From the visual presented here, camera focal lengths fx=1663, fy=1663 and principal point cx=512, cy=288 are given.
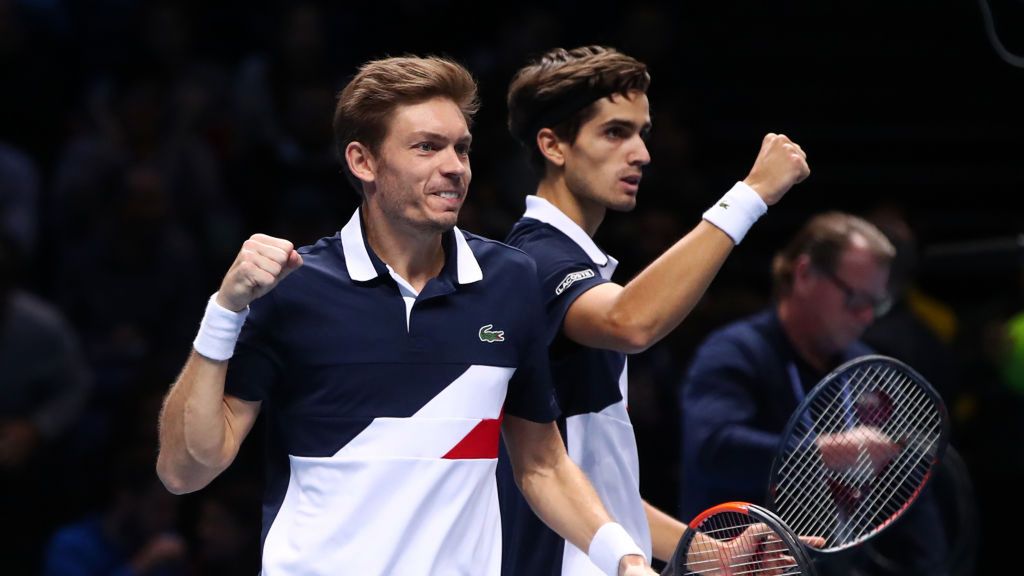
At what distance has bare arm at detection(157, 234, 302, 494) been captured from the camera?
317cm

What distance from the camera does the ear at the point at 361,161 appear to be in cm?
361

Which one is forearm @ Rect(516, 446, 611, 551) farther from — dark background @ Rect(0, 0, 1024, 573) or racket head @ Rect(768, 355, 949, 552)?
dark background @ Rect(0, 0, 1024, 573)

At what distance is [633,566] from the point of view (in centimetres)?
352

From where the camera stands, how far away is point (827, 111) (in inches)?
402

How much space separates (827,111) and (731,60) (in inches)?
27.7

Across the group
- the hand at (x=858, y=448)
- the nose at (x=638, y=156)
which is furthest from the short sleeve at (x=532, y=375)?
the hand at (x=858, y=448)

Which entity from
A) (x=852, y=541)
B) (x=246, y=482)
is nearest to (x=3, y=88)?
(x=246, y=482)

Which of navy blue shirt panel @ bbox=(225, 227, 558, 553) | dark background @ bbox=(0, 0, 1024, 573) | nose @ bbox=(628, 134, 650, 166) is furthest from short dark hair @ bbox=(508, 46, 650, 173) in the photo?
dark background @ bbox=(0, 0, 1024, 573)

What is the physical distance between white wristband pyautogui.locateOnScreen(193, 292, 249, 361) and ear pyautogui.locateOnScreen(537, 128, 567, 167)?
1310 millimetres

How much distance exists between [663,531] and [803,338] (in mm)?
1177

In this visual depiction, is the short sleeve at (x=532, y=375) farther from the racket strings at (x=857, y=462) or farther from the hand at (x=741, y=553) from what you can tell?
the racket strings at (x=857, y=462)

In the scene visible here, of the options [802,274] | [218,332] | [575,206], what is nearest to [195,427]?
[218,332]

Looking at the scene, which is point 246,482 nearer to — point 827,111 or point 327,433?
point 327,433

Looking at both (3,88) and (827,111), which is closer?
(3,88)
